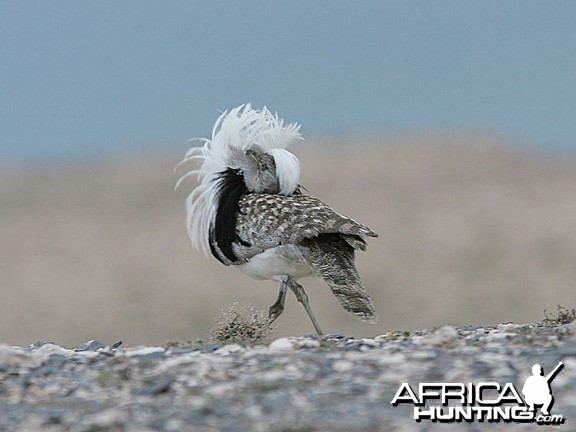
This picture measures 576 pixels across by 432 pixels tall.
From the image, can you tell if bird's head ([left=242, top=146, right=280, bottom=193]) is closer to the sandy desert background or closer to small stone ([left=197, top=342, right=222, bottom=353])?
small stone ([left=197, top=342, right=222, bottom=353])

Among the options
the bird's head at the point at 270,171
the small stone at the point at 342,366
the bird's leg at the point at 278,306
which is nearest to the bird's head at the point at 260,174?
the bird's head at the point at 270,171

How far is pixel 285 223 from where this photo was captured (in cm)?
976

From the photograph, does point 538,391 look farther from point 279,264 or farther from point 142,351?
point 279,264

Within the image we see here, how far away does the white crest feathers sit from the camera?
35.1ft

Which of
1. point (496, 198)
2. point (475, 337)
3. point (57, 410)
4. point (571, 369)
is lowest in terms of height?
point (57, 410)

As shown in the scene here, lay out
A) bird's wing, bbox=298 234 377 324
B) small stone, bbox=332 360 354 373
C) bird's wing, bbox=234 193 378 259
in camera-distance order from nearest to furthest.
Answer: small stone, bbox=332 360 354 373, bird's wing, bbox=298 234 377 324, bird's wing, bbox=234 193 378 259

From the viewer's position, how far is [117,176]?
39.6 metres

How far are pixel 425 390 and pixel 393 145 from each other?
32.8 meters

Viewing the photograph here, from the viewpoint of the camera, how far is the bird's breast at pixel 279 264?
9.71 meters

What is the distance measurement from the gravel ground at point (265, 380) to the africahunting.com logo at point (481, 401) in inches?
2.4

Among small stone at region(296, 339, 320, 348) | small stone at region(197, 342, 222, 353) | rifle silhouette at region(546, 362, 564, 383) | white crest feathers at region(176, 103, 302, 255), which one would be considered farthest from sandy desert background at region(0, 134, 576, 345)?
rifle silhouette at region(546, 362, 564, 383)

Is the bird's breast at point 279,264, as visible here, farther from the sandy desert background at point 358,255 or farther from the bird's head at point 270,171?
the sandy desert background at point 358,255

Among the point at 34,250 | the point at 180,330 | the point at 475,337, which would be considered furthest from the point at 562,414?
the point at 34,250

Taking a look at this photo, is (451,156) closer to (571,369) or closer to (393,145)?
(393,145)
